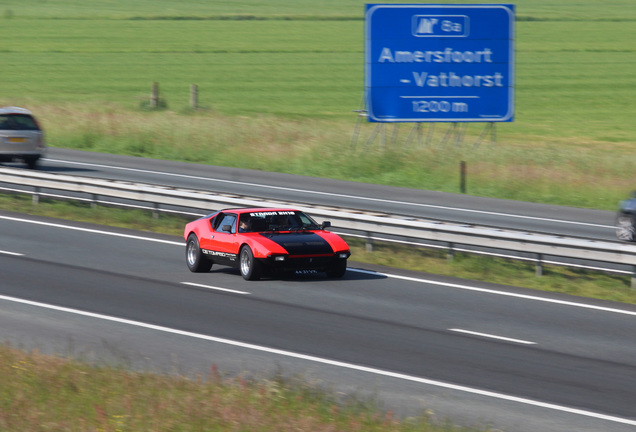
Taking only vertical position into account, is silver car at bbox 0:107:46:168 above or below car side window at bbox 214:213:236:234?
below

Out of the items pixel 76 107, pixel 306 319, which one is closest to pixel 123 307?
pixel 306 319

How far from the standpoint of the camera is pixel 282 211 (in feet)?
58.0

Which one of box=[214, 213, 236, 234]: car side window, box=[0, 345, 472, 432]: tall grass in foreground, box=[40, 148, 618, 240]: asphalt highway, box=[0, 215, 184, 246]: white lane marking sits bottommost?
box=[40, 148, 618, 240]: asphalt highway

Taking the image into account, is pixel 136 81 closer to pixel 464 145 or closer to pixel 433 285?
pixel 464 145

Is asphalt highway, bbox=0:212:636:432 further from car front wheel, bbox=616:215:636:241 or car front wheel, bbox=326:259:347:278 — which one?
car front wheel, bbox=616:215:636:241

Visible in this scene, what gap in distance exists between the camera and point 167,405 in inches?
331

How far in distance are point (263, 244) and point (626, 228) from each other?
28.9ft

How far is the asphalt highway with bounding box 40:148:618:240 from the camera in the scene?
25.3m

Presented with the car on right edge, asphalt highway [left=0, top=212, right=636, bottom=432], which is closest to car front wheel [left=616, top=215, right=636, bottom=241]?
the car on right edge

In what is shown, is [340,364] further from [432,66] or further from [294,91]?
[294,91]

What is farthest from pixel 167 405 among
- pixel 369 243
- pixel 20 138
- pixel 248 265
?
pixel 20 138

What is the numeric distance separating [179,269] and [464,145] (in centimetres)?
2093

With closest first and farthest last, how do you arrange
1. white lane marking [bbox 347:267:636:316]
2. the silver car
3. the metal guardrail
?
white lane marking [bbox 347:267:636:316], the metal guardrail, the silver car

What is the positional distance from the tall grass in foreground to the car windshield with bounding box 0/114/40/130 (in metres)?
22.7
